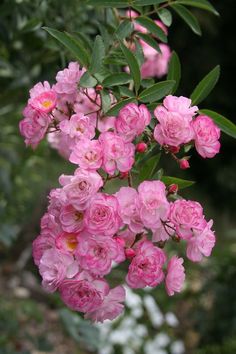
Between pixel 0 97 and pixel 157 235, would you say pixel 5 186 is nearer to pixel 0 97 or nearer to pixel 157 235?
pixel 0 97

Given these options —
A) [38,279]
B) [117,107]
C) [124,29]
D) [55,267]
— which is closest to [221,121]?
[117,107]

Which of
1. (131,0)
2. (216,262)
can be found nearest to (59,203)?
(131,0)

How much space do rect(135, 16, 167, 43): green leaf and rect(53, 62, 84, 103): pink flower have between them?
0.28 m

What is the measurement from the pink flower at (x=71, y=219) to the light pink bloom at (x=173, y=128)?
181 mm

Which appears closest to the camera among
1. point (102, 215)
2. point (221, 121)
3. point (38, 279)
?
point (102, 215)

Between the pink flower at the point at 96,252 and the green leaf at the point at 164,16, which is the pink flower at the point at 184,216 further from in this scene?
the green leaf at the point at 164,16

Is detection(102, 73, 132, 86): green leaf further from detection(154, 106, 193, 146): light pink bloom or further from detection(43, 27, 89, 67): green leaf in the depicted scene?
detection(154, 106, 193, 146): light pink bloom

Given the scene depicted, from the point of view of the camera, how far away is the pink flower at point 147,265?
40.3 inches

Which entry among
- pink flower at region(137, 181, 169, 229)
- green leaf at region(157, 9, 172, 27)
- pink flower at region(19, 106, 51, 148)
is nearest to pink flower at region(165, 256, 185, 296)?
pink flower at region(137, 181, 169, 229)

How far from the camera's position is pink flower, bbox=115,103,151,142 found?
1.05m

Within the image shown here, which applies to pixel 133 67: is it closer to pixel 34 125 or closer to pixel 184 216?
pixel 34 125

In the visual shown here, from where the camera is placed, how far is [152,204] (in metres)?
0.99

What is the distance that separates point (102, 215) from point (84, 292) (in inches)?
5.4

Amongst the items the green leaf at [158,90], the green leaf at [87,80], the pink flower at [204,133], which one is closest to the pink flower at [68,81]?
the green leaf at [87,80]
